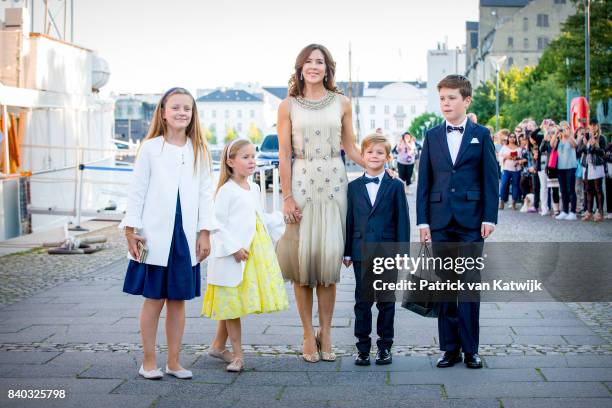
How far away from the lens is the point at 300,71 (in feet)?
20.3

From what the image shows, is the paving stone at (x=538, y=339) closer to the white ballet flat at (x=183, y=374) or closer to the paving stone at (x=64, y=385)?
the white ballet flat at (x=183, y=374)

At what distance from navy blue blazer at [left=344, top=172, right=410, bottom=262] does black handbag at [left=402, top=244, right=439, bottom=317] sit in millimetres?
232

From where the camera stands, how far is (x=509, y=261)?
11.6 metres

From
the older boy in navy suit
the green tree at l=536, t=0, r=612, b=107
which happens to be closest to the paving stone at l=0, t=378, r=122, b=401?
the older boy in navy suit

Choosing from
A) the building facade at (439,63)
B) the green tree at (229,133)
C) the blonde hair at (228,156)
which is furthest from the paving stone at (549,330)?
the green tree at (229,133)

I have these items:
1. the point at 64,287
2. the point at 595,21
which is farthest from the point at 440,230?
the point at 595,21

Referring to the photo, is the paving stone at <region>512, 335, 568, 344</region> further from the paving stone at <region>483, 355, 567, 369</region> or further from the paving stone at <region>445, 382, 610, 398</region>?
the paving stone at <region>445, 382, 610, 398</region>

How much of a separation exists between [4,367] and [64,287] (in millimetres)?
4058

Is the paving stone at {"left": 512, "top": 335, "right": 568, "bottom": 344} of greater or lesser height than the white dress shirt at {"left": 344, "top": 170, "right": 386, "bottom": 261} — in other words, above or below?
below

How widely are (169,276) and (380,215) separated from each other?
1.40m

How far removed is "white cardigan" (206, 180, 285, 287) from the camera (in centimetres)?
587

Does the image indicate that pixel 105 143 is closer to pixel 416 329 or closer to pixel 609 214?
pixel 609 214

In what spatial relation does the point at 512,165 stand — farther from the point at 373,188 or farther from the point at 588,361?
the point at 373,188

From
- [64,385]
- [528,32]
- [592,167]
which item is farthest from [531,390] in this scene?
[528,32]
